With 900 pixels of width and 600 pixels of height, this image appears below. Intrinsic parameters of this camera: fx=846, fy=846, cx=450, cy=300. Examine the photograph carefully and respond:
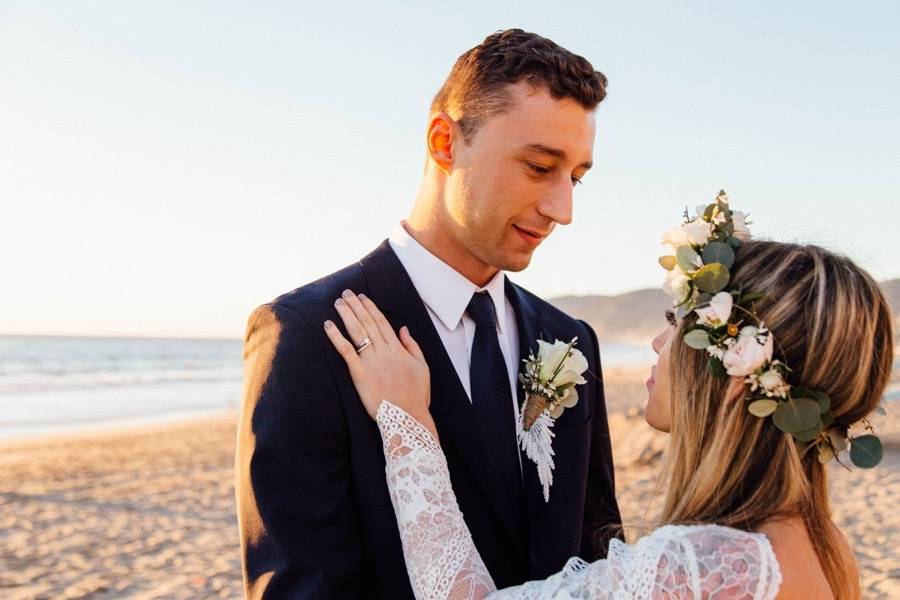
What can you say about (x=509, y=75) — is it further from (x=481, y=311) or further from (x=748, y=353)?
(x=748, y=353)

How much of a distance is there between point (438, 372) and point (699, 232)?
2.63 ft

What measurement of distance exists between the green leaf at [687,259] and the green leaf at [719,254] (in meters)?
0.03

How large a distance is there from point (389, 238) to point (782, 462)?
1328 millimetres

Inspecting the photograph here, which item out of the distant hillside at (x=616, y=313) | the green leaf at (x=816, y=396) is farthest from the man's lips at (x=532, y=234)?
the distant hillside at (x=616, y=313)

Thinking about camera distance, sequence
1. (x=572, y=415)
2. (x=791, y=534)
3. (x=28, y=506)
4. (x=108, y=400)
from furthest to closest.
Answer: (x=108, y=400), (x=28, y=506), (x=572, y=415), (x=791, y=534)

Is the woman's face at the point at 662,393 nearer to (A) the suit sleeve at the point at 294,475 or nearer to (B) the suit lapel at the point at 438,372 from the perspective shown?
(B) the suit lapel at the point at 438,372

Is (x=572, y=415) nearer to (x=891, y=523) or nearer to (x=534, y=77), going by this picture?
(x=534, y=77)

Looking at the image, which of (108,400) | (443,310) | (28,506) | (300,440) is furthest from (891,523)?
(108,400)

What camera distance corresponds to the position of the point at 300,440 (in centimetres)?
207

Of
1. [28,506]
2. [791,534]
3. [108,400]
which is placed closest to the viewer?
[791,534]

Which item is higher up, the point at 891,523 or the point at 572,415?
the point at 572,415

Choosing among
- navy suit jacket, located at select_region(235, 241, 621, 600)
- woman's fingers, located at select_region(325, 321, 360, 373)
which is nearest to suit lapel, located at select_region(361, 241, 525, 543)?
navy suit jacket, located at select_region(235, 241, 621, 600)

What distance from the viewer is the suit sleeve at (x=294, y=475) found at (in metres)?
2.02

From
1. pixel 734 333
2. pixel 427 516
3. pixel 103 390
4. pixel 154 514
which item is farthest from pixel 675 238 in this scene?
pixel 103 390
